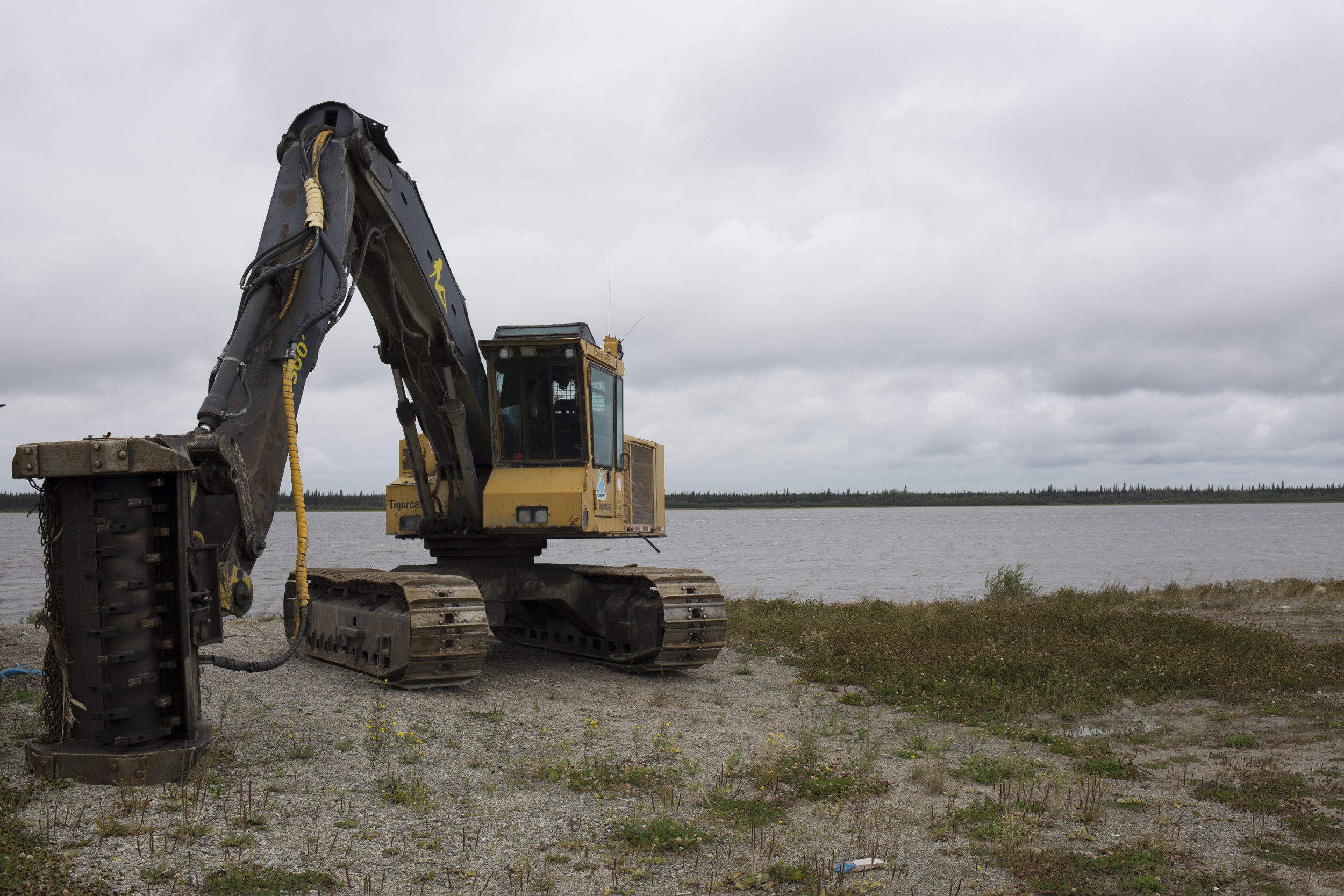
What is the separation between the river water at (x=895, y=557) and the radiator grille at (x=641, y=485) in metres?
10.3

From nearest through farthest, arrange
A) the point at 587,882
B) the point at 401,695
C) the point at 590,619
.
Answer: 1. the point at 587,882
2. the point at 401,695
3. the point at 590,619

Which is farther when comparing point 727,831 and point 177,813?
point 727,831

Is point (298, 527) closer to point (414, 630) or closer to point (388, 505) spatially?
point (414, 630)

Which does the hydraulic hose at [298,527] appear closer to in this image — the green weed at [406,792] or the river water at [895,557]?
the green weed at [406,792]

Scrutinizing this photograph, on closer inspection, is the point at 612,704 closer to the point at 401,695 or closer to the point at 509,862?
the point at 401,695

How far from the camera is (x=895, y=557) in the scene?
46.7m

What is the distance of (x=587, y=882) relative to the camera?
498cm

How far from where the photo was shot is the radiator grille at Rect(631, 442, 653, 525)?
1236cm

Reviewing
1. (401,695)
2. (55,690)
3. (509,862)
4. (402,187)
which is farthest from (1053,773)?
(402,187)

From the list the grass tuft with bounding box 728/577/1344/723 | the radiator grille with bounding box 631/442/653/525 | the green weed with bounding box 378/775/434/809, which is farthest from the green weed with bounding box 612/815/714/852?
the radiator grille with bounding box 631/442/653/525

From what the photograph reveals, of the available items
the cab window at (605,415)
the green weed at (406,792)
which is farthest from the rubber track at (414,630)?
the green weed at (406,792)

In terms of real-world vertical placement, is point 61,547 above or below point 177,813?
above

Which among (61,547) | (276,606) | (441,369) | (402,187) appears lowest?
(276,606)

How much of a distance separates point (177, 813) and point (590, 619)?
22.9ft
